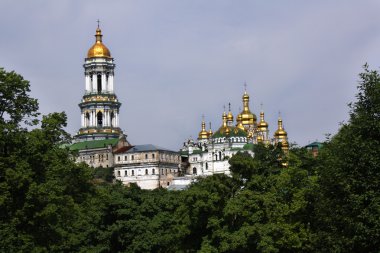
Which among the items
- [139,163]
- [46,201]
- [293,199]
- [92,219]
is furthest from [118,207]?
[139,163]

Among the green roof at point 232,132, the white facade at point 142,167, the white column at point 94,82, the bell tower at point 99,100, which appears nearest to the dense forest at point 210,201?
the green roof at point 232,132

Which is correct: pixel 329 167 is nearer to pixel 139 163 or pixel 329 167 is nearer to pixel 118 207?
pixel 118 207

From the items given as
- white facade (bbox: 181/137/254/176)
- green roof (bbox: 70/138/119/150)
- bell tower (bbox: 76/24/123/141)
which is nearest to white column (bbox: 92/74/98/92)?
bell tower (bbox: 76/24/123/141)

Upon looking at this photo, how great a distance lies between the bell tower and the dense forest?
116770mm

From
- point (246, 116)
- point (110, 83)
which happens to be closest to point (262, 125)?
point (246, 116)

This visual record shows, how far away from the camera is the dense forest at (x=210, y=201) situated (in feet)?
116

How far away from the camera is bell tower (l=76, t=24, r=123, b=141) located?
177 m

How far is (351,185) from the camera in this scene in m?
35.1

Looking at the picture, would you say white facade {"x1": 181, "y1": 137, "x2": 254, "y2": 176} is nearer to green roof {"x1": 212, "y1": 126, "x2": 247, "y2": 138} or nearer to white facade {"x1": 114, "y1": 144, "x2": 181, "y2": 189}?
green roof {"x1": 212, "y1": 126, "x2": 247, "y2": 138}

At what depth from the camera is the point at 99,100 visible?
176875mm

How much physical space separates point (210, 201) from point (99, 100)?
13211 centimetres

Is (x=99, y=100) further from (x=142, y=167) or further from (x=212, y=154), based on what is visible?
(x=212, y=154)

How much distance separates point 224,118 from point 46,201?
140736mm

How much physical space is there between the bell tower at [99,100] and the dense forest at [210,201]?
116770mm
